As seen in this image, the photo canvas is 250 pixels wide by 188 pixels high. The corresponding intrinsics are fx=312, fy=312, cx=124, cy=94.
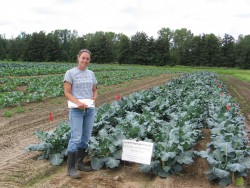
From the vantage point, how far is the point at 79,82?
16.1 ft

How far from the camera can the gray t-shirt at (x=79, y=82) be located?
4859 millimetres

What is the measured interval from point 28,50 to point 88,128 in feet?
254

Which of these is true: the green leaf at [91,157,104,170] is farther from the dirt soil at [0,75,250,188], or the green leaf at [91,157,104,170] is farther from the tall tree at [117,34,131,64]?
the tall tree at [117,34,131,64]

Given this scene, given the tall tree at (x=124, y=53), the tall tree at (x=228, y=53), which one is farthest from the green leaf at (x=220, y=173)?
the tall tree at (x=228, y=53)

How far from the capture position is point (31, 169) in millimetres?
5273

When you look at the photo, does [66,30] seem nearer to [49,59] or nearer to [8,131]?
[49,59]

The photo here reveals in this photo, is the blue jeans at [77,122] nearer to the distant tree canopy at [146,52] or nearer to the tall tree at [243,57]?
the distant tree canopy at [146,52]

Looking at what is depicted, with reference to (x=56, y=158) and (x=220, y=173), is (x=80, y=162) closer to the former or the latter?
(x=56, y=158)

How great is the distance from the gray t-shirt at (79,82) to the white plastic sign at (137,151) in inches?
39.8

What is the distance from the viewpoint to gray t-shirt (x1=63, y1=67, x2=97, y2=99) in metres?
4.86

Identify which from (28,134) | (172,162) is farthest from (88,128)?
(28,134)

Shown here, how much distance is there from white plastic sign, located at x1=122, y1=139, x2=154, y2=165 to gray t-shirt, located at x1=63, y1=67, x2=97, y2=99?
3.31ft

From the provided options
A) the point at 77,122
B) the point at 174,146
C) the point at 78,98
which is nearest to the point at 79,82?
the point at 78,98

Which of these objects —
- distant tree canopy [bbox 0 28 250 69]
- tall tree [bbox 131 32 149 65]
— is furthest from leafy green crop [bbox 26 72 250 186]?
tall tree [bbox 131 32 149 65]
